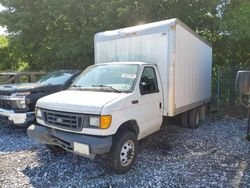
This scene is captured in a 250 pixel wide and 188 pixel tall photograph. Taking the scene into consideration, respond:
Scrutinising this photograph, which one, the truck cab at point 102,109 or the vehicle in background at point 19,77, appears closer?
the truck cab at point 102,109

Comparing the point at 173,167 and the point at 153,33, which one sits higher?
the point at 153,33

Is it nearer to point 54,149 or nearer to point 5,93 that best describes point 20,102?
point 5,93

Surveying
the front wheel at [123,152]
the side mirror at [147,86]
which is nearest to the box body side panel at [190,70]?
the side mirror at [147,86]

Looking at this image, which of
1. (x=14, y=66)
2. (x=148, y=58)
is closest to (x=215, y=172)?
(x=148, y=58)

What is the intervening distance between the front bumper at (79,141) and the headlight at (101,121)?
20 cm

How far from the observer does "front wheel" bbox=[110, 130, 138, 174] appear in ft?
14.6

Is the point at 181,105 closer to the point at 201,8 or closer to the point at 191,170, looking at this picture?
the point at 191,170

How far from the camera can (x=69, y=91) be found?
532 centimetres

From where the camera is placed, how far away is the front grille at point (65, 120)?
4.39 metres

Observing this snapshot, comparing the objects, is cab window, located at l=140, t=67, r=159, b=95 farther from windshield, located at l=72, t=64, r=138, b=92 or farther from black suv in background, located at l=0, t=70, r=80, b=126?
black suv in background, located at l=0, t=70, r=80, b=126

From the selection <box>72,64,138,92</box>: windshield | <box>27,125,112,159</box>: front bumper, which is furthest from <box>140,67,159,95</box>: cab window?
<box>27,125,112,159</box>: front bumper

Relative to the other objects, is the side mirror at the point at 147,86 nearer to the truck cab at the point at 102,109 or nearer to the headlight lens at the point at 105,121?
the truck cab at the point at 102,109

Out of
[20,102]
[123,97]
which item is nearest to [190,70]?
[123,97]

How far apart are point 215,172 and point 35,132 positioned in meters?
3.47
